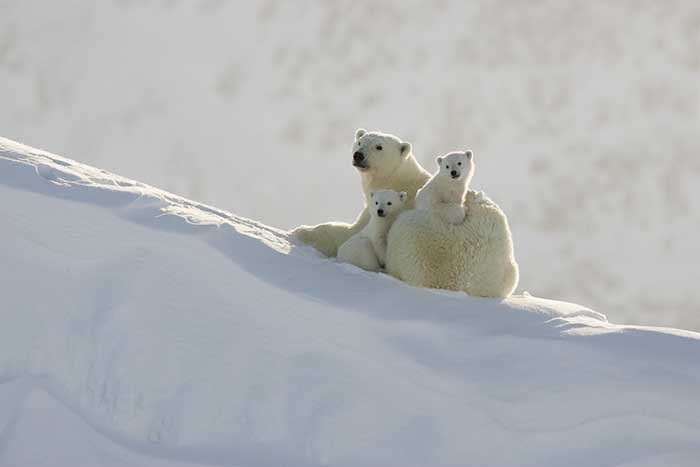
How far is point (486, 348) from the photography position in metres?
4.64

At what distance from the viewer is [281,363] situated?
181 inches

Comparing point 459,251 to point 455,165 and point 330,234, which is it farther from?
point 330,234

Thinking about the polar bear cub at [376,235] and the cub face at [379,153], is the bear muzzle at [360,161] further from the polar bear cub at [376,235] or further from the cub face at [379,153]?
the polar bear cub at [376,235]

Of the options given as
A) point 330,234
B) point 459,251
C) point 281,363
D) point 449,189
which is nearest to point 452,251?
point 459,251

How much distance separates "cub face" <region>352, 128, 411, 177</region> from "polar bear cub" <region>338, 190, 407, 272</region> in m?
0.23

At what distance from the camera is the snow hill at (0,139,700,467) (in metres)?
4.21

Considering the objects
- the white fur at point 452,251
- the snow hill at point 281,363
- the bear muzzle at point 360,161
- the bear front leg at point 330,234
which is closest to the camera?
the snow hill at point 281,363

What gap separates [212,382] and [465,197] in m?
1.82

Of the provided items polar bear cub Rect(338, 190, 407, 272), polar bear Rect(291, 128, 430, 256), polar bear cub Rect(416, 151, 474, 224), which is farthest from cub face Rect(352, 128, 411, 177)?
polar bear cub Rect(416, 151, 474, 224)

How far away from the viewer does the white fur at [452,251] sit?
205 inches

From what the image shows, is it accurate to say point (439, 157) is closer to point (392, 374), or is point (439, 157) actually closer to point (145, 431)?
point (392, 374)

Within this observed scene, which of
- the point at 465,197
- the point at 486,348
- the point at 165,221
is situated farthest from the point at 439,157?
the point at 165,221

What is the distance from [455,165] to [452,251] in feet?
1.51

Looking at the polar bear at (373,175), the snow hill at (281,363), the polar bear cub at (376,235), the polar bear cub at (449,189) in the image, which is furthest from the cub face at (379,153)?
the snow hill at (281,363)
